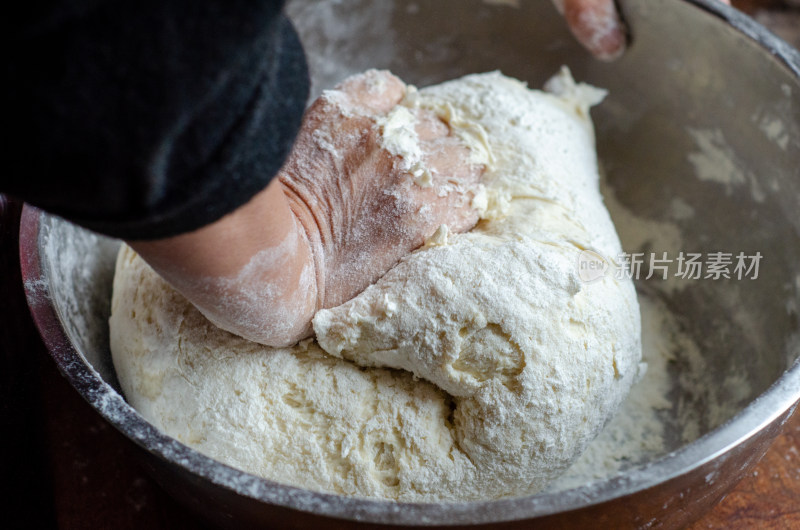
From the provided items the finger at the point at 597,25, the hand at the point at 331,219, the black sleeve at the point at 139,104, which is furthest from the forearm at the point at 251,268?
the finger at the point at 597,25

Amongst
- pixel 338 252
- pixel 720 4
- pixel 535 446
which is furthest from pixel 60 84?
pixel 720 4

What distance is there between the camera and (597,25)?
1.14 metres

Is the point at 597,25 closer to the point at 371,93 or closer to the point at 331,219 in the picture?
the point at 371,93

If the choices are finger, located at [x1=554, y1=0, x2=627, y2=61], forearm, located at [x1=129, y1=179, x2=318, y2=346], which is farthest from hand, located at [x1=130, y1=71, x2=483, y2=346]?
finger, located at [x1=554, y1=0, x2=627, y2=61]

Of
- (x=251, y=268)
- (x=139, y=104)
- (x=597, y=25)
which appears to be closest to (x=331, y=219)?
(x=251, y=268)

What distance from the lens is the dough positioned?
71 cm

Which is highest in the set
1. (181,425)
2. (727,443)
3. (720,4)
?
(720,4)

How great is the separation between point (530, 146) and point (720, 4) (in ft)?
1.40

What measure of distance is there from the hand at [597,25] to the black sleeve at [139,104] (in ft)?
2.66

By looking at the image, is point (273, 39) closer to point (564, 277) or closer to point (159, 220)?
point (159, 220)

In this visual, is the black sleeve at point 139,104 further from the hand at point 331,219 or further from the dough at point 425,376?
the dough at point 425,376

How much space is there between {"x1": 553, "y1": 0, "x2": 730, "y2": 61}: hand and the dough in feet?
1.58

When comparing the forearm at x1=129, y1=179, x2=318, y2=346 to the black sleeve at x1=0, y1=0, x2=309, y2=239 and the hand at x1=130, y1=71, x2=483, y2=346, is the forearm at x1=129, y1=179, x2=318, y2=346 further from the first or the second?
the black sleeve at x1=0, y1=0, x2=309, y2=239

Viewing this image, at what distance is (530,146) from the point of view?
91 centimetres
